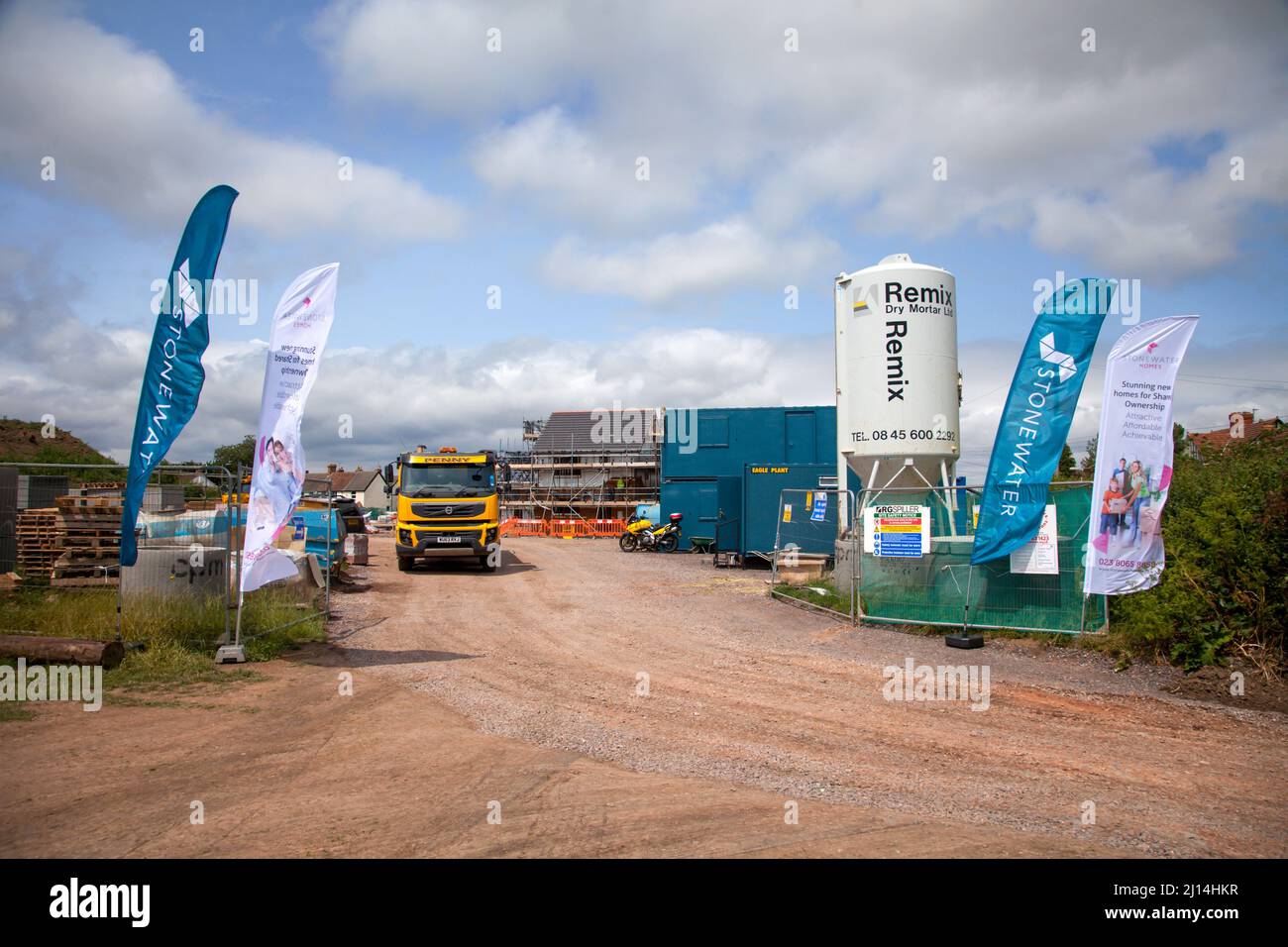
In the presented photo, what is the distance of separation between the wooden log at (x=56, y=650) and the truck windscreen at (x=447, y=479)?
37.1ft

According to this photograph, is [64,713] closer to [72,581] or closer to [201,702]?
[201,702]

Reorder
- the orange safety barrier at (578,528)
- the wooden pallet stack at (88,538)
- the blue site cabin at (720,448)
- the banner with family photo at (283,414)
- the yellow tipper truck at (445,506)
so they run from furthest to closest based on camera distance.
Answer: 1. the orange safety barrier at (578,528)
2. the blue site cabin at (720,448)
3. the yellow tipper truck at (445,506)
4. the wooden pallet stack at (88,538)
5. the banner with family photo at (283,414)

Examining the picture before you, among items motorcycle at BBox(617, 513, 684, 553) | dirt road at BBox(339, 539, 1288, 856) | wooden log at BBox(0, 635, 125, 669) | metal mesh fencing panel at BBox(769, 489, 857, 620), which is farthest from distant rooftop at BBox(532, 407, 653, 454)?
wooden log at BBox(0, 635, 125, 669)

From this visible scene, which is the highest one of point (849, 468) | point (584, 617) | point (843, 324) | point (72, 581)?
point (843, 324)

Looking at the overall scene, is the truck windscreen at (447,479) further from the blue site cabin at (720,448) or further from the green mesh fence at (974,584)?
the green mesh fence at (974,584)

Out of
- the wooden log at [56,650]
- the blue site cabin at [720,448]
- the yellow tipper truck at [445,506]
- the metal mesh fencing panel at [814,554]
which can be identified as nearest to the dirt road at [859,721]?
the metal mesh fencing panel at [814,554]

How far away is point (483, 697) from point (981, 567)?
706cm

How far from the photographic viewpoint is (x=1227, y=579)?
9.05 metres

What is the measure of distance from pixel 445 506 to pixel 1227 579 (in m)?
15.6

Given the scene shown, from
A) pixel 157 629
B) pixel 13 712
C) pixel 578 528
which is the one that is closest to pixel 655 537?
pixel 578 528

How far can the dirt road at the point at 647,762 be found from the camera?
476 centimetres

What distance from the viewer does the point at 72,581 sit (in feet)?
39.3
